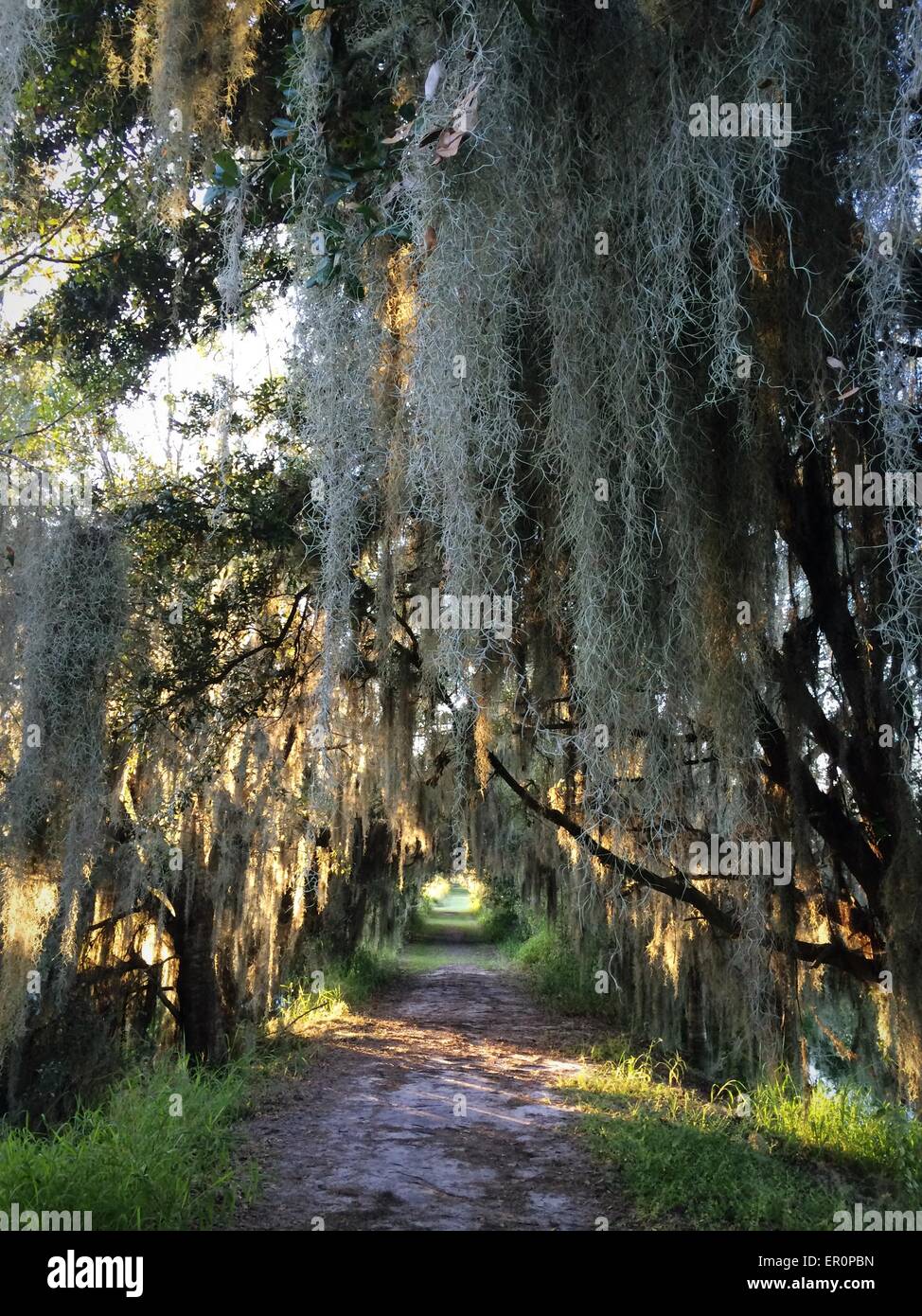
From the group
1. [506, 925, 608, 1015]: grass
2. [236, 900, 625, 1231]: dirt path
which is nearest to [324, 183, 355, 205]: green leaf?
[236, 900, 625, 1231]: dirt path

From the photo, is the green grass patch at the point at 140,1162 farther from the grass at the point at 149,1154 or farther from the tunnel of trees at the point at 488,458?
the tunnel of trees at the point at 488,458

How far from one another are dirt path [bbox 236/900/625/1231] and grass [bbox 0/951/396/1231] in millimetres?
204

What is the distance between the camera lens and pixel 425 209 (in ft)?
6.90

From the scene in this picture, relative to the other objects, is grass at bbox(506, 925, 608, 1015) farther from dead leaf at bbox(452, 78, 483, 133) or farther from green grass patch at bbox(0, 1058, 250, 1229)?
dead leaf at bbox(452, 78, 483, 133)

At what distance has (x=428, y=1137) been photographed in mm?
5293

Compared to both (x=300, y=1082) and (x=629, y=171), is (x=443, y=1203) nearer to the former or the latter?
(x=300, y=1082)

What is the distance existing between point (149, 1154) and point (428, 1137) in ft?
6.40

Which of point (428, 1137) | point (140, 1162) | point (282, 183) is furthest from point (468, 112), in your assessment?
point (428, 1137)

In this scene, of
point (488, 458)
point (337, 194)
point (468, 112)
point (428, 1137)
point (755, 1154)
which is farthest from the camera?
point (428, 1137)

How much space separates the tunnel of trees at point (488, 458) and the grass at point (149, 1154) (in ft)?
2.29

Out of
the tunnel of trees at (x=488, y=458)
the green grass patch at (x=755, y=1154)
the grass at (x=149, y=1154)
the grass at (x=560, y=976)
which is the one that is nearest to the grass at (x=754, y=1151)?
the green grass patch at (x=755, y=1154)

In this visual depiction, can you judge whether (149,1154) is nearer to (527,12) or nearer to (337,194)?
(337,194)

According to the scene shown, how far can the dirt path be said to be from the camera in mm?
4090

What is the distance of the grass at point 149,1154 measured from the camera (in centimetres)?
330
